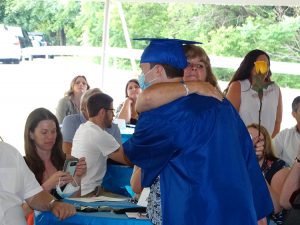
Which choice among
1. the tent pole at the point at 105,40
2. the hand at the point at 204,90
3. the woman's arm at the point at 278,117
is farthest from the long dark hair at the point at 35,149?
the tent pole at the point at 105,40

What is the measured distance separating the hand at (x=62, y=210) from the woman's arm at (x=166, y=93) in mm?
867

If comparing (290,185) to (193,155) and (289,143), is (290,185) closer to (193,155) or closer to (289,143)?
(193,155)

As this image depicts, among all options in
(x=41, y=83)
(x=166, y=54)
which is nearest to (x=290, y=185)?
(x=166, y=54)

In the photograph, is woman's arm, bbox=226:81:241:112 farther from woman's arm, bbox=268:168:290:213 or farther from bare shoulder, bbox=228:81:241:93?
woman's arm, bbox=268:168:290:213

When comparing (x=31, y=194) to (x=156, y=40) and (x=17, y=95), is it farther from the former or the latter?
(x=17, y=95)

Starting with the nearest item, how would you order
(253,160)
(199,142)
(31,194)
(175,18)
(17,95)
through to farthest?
(199,142), (253,160), (31,194), (17,95), (175,18)

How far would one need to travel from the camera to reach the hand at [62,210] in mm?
2627

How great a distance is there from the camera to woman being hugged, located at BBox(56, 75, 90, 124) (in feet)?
21.1

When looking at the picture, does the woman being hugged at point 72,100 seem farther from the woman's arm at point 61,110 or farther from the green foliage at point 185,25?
the green foliage at point 185,25

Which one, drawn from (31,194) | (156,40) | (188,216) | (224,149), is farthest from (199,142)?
(31,194)

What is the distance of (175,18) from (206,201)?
9.65 m

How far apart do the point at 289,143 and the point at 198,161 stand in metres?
2.44

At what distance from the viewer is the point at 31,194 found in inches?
93.0

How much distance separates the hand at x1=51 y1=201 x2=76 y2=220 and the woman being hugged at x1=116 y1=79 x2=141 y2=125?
394cm
